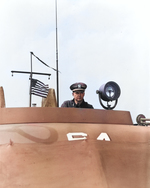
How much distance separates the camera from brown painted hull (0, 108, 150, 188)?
3.09 metres

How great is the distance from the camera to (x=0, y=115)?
12.8 ft

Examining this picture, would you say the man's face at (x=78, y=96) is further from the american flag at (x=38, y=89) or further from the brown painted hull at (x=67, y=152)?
the brown painted hull at (x=67, y=152)

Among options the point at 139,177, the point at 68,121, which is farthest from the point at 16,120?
the point at 139,177

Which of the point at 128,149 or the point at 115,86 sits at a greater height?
the point at 115,86

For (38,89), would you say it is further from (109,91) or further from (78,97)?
(109,91)

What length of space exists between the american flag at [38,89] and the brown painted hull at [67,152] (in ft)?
6.57

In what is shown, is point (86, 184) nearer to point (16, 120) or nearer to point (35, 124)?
point (35, 124)

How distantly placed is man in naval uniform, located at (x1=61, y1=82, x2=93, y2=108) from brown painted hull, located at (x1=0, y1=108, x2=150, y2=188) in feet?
4.89

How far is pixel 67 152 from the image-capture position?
334 centimetres

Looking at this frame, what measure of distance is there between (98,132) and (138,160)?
0.54 metres

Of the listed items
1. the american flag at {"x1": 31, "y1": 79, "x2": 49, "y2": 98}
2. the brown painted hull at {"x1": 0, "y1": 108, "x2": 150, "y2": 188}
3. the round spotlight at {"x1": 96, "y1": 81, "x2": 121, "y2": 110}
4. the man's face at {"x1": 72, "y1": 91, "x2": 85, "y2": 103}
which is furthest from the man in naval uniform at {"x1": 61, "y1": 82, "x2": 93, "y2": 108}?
the brown painted hull at {"x1": 0, "y1": 108, "x2": 150, "y2": 188}

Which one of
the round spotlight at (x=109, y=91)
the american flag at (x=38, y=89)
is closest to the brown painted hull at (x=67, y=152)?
the round spotlight at (x=109, y=91)

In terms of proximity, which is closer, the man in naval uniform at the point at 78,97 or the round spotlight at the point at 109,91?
the round spotlight at the point at 109,91

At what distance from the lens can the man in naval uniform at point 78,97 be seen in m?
5.61
